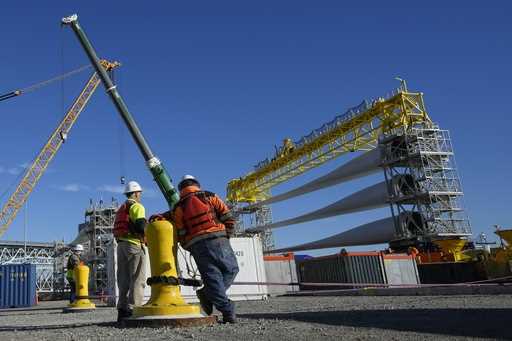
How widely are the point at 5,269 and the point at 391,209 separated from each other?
75.5ft

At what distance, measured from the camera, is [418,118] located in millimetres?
28391

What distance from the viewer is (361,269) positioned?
15.8m

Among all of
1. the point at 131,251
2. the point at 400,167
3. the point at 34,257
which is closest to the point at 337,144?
the point at 400,167

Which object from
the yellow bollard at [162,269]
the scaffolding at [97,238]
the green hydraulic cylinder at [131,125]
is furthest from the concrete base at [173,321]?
the scaffolding at [97,238]

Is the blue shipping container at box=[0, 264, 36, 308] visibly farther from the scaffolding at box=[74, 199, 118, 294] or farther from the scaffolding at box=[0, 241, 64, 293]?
the scaffolding at box=[0, 241, 64, 293]

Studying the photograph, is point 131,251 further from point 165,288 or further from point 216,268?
point 216,268

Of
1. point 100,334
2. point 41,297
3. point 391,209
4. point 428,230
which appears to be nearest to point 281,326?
point 100,334

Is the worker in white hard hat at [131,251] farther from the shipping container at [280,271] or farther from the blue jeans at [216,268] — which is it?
the shipping container at [280,271]

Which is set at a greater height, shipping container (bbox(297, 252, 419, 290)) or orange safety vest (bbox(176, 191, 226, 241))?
orange safety vest (bbox(176, 191, 226, 241))

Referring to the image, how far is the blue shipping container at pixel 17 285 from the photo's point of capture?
67.3 ft

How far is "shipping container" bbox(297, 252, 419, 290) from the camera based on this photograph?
15789mm

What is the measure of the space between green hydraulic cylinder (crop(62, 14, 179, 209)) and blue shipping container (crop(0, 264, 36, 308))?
38.4ft

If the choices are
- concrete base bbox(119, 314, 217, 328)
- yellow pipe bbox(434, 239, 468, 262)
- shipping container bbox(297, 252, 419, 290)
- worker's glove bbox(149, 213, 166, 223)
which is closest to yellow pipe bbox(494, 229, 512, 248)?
shipping container bbox(297, 252, 419, 290)

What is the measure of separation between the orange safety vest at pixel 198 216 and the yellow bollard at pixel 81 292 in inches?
261
